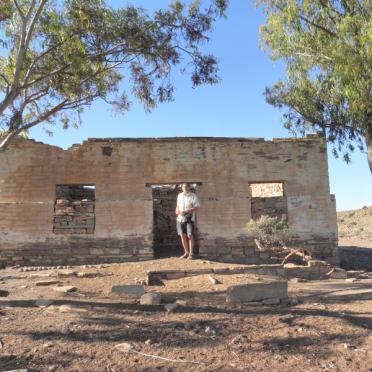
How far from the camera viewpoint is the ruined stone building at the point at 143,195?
12297mm

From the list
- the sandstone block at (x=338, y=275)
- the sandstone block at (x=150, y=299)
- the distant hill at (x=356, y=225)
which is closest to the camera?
the sandstone block at (x=150, y=299)

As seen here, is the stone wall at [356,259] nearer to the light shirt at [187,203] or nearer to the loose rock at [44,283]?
the light shirt at [187,203]

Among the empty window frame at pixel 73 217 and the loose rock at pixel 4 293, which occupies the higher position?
the empty window frame at pixel 73 217

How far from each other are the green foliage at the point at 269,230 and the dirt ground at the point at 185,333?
3537 mm

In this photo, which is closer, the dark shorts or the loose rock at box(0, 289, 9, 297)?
the loose rock at box(0, 289, 9, 297)

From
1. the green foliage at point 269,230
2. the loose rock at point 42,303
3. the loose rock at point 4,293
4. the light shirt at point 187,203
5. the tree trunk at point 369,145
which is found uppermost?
the tree trunk at point 369,145

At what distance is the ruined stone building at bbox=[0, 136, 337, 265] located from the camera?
12.3m

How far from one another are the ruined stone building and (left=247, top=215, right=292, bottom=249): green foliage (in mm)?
517

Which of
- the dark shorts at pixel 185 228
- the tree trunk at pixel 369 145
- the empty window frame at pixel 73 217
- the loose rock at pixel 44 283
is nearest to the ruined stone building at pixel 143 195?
the empty window frame at pixel 73 217

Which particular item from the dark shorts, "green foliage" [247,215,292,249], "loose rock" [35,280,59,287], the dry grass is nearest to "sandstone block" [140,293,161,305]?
"loose rock" [35,280,59,287]

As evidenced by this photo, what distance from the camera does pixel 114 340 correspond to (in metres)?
5.40

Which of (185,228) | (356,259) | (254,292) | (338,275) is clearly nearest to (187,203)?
(185,228)

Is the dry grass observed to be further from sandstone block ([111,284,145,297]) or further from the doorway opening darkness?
sandstone block ([111,284,145,297])

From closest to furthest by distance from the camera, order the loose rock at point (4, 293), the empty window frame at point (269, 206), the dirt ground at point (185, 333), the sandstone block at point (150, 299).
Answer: the dirt ground at point (185, 333), the sandstone block at point (150, 299), the loose rock at point (4, 293), the empty window frame at point (269, 206)
